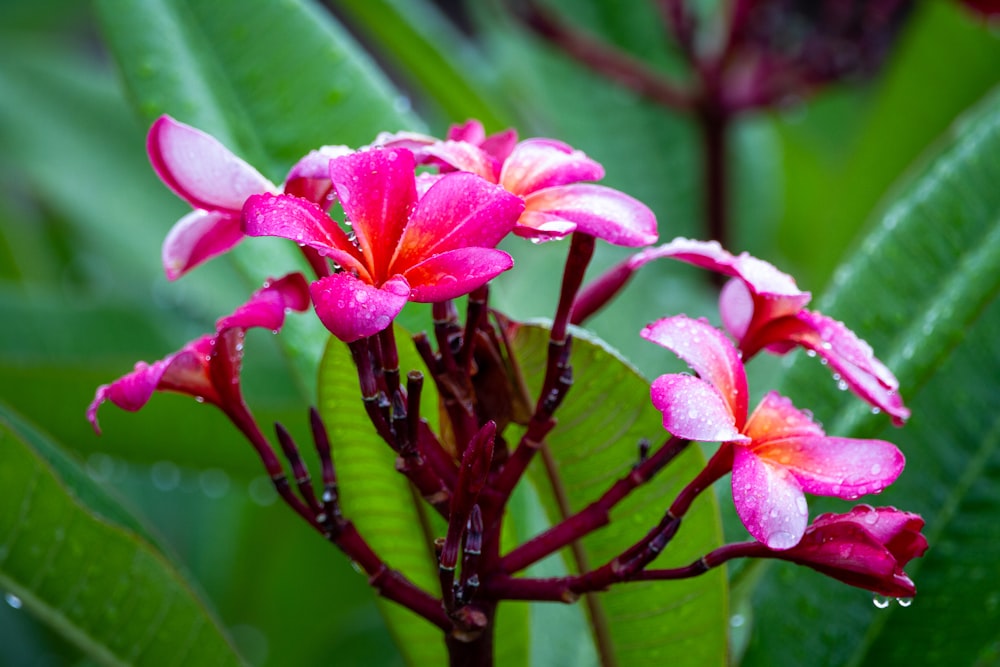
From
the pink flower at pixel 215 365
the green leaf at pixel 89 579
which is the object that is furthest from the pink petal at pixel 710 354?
the green leaf at pixel 89 579

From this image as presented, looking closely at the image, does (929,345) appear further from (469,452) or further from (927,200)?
(469,452)

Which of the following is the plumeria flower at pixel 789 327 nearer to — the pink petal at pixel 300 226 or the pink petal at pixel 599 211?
the pink petal at pixel 599 211

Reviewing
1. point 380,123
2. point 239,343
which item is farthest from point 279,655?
point 239,343

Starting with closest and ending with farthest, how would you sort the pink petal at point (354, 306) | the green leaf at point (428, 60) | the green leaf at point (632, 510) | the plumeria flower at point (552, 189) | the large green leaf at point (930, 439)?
1. the pink petal at point (354, 306)
2. the plumeria flower at point (552, 189)
3. the green leaf at point (632, 510)
4. the large green leaf at point (930, 439)
5. the green leaf at point (428, 60)

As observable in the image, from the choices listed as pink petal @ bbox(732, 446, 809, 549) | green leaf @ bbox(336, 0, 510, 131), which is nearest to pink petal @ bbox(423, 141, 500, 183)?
pink petal @ bbox(732, 446, 809, 549)

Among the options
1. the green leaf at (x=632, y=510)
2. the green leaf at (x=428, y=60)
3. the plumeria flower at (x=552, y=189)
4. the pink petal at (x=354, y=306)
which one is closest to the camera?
the pink petal at (x=354, y=306)
